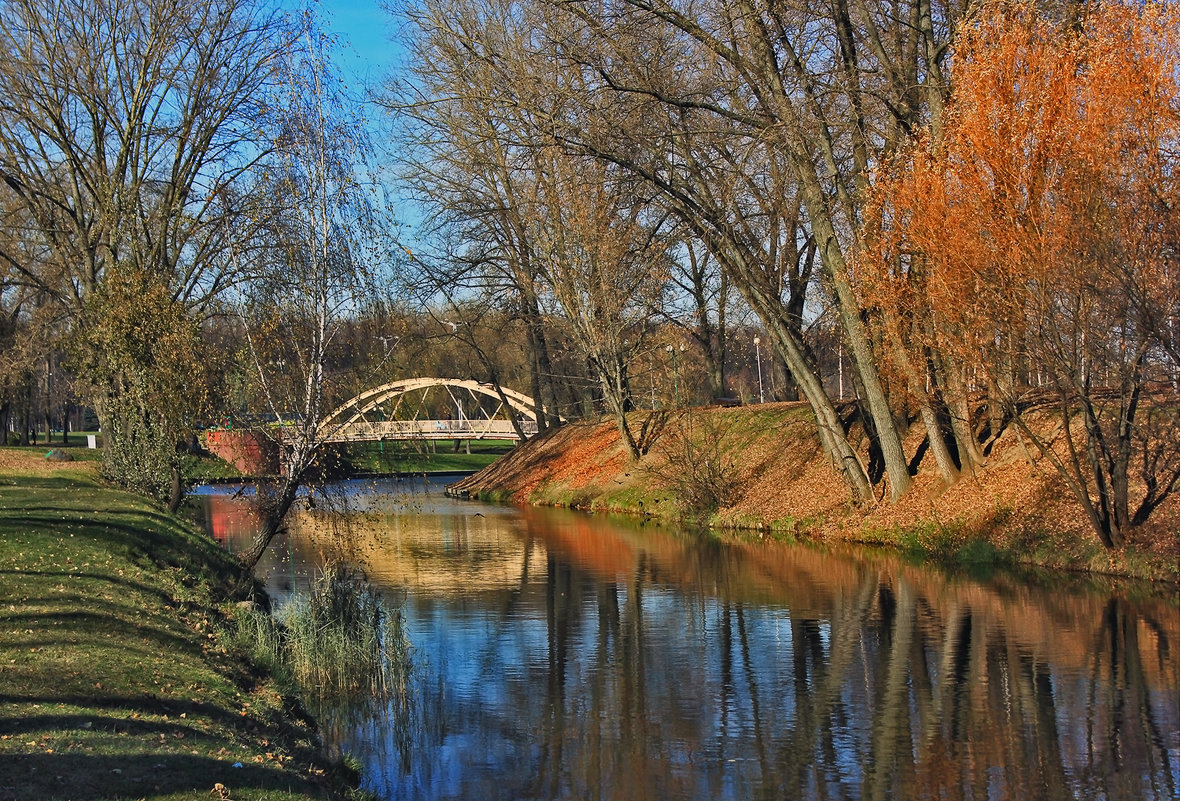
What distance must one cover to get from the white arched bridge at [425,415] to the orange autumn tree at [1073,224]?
27.7 feet

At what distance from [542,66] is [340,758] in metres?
15.5

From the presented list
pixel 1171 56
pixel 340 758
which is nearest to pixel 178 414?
pixel 340 758

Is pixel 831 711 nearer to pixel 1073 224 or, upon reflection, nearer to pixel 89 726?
pixel 89 726

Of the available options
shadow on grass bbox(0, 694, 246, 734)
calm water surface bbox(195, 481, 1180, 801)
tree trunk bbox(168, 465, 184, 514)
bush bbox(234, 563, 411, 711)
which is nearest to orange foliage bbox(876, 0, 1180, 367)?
calm water surface bbox(195, 481, 1180, 801)

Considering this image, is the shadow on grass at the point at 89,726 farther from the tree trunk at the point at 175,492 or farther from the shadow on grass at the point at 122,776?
the tree trunk at the point at 175,492

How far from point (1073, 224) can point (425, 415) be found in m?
49.7

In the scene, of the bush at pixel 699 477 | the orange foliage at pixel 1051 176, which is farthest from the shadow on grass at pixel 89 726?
the bush at pixel 699 477

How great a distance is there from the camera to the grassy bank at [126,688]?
608 cm

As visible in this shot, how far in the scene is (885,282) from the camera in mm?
19016

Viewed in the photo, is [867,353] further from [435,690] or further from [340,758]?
[340,758]

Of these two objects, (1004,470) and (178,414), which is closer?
(178,414)

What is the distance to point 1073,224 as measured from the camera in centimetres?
1511

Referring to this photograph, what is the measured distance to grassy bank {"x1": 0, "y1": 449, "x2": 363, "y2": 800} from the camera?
6.08m

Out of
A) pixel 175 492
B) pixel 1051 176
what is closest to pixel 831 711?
pixel 1051 176
